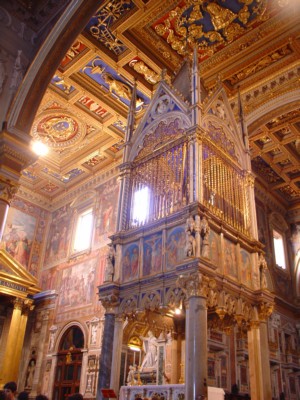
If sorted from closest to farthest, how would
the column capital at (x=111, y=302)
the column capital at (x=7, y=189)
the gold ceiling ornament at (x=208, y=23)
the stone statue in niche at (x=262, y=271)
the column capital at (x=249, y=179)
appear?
the column capital at (x=7, y=189), the column capital at (x=111, y=302), the stone statue in niche at (x=262, y=271), the column capital at (x=249, y=179), the gold ceiling ornament at (x=208, y=23)

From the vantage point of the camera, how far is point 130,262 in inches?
328

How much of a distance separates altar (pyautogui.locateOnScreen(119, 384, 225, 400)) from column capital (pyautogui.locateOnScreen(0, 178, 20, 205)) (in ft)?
13.7

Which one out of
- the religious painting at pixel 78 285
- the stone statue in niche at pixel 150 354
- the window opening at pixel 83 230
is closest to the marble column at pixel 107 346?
the stone statue in niche at pixel 150 354

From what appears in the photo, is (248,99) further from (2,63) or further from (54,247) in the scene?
(54,247)

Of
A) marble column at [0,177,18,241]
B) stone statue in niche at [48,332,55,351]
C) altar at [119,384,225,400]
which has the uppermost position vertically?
marble column at [0,177,18,241]

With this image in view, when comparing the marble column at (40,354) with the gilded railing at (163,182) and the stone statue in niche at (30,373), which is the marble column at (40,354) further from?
the gilded railing at (163,182)

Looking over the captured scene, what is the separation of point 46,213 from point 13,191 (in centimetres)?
1267

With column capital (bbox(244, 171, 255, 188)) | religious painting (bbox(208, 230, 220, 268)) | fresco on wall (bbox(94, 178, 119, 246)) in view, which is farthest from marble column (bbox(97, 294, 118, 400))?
fresco on wall (bbox(94, 178, 119, 246))

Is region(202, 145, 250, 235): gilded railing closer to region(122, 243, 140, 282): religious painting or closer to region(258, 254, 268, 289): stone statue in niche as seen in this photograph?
region(258, 254, 268, 289): stone statue in niche

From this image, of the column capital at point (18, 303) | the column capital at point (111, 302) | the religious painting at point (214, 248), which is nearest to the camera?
the religious painting at point (214, 248)

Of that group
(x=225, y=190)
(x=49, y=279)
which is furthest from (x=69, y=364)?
(x=225, y=190)

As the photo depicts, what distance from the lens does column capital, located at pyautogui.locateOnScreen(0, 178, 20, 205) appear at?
25.5 ft

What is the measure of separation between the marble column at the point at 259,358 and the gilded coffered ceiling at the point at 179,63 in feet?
19.0

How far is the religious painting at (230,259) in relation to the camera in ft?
25.9
